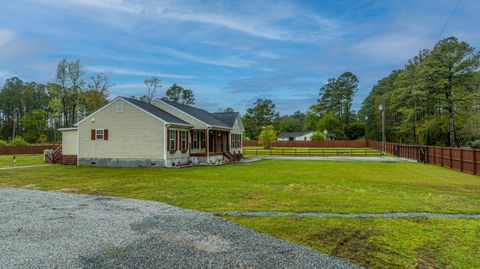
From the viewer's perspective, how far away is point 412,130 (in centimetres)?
4519

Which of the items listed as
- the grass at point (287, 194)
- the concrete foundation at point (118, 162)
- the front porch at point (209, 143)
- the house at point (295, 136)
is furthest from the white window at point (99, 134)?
the house at point (295, 136)

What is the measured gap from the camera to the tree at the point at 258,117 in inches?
3120

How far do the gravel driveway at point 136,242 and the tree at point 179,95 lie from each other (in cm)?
6125

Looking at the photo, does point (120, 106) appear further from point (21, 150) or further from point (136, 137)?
point (21, 150)

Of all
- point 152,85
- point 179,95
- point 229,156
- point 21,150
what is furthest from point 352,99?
point 21,150

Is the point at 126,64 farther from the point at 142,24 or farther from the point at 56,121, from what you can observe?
the point at 56,121

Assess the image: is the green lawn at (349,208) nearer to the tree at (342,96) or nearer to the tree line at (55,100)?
the tree line at (55,100)

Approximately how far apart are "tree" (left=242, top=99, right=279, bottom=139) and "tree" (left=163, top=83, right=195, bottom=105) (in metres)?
16.8

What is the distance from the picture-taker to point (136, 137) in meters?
20.4

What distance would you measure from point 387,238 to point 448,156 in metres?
18.6

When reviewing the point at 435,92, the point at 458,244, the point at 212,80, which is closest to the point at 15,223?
the point at 458,244

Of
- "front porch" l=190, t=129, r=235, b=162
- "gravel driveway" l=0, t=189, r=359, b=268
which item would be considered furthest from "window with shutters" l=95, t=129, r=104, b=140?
"gravel driveway" l=0, t=189, r=359, b=268

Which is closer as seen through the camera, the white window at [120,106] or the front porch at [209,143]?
the white window at [120,106]

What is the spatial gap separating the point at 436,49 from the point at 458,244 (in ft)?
109
